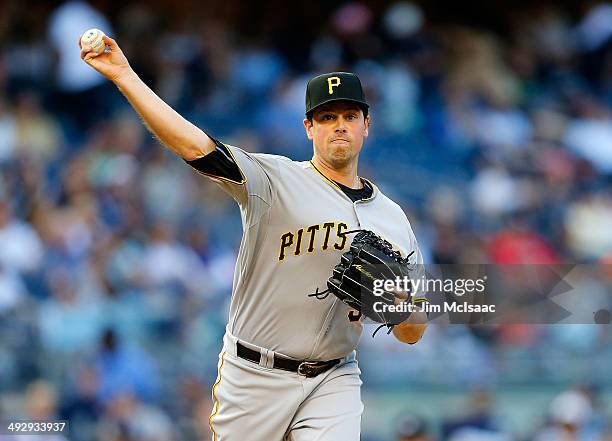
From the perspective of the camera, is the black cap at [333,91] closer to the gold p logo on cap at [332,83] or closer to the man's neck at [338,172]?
the gold p logo on cap at [332,83]

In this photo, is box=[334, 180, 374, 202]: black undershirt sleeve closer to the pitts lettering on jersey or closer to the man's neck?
the man's neck

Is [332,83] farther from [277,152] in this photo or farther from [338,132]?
[277,152]

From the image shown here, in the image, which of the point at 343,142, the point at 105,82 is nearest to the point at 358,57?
the point at 105,82

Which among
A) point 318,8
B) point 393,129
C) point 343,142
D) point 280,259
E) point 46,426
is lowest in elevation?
point 46,426

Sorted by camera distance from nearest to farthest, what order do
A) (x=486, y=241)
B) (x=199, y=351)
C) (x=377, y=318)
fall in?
(x=377, y=318) → (x=199, y=351) → (x=486, y=241)

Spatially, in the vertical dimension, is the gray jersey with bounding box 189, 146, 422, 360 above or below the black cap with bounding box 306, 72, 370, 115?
below

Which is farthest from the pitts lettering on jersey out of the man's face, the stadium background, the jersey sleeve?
the stadium background

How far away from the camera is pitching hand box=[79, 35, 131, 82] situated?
3588mm

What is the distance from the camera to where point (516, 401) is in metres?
8.42

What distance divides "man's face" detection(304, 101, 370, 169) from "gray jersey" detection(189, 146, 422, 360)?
14 cm

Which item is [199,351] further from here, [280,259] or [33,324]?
[280,259]

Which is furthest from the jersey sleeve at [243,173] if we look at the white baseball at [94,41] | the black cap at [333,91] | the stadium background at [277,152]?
the stadium background at [277,152]

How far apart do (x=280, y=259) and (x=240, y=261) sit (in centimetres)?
18

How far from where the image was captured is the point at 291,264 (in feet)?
13.6
